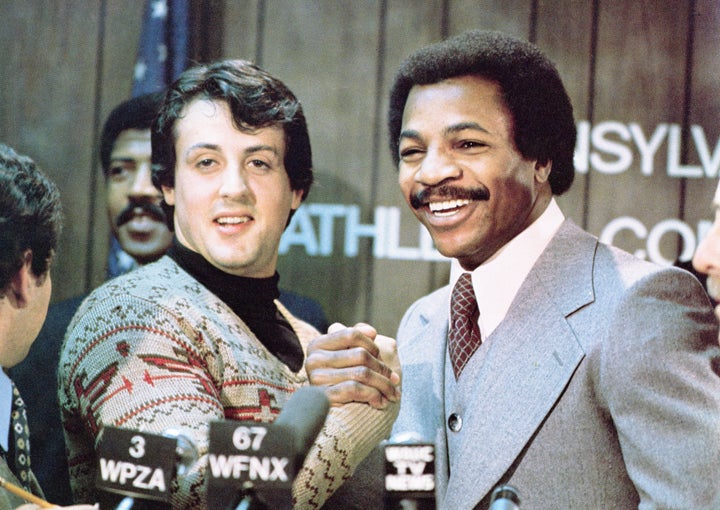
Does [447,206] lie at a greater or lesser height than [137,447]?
greater

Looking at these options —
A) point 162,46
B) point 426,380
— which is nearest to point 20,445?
point 426,380

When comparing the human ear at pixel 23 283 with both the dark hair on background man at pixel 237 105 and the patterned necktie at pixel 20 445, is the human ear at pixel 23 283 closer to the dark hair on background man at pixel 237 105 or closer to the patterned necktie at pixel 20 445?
the patterned necktie at pixel 20 445

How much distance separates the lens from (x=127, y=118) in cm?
263

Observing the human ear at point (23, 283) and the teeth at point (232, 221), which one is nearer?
the human ear at point (23, 283)

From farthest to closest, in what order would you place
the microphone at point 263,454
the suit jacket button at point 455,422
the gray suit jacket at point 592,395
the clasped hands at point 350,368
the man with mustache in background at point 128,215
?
the man with mustache in background at point 128,215, the suit jacket button at point 455,422, the clasped hands at point 350,368, the gray suit jacket at point 592,395, the microphone at point 263,454

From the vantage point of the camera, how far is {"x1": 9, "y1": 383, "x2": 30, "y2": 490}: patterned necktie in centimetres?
151

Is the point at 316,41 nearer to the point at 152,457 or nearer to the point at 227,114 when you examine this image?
the point at 227,114

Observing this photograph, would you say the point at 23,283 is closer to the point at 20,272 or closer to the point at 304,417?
the point at 20,272

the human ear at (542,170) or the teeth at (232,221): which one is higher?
the human ear at (542,170)

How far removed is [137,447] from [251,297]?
826mm

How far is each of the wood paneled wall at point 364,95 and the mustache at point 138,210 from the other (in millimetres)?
154

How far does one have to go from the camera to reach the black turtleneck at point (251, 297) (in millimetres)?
1846

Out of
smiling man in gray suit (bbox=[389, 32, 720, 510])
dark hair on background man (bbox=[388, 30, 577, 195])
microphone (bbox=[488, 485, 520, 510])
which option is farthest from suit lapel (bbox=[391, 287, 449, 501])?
microphone (bbox=[488, 485, 520, 510])

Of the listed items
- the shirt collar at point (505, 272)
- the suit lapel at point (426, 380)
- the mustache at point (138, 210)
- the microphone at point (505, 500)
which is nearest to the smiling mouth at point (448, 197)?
the shirt collar at point (505, 272)
